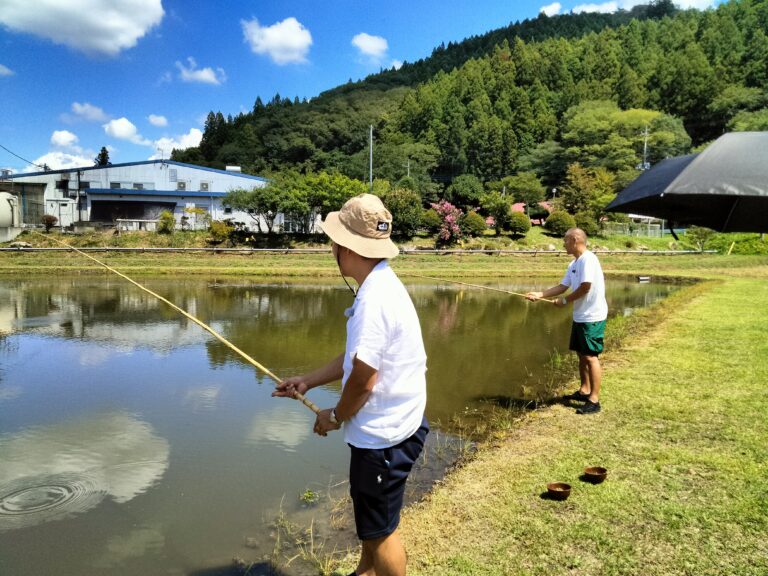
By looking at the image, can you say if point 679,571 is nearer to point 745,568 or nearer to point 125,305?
point 745,568

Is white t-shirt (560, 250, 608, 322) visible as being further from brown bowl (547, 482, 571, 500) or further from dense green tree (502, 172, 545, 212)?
dense green tree (502, 172, 545, 212)

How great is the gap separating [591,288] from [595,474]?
2444mm

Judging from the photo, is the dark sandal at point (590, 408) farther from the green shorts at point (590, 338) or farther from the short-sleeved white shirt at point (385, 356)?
the short-sleeved white shirt at point (385, 356)

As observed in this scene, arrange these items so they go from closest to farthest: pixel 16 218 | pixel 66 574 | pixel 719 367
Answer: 1. pixel 66 574
2. pixel 16 218
3. pixel 719 367

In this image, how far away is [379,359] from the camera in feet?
7.64

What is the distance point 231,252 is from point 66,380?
26.2 metres

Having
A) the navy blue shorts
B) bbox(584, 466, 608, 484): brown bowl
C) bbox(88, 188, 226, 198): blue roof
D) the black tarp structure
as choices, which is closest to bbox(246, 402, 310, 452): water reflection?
bbox(584, 466, 608, 484): brown bowl

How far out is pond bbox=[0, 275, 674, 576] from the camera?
3953mm

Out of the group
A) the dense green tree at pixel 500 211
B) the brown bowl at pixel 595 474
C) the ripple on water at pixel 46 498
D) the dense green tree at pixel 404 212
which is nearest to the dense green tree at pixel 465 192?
the dense green tree at pixel 500 211

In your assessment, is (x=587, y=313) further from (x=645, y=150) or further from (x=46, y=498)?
(x=645, y=150)

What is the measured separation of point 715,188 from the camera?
256 cm

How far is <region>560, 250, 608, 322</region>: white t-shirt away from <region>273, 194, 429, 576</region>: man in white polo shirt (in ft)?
12.7

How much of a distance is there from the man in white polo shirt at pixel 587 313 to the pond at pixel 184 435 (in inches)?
61.7

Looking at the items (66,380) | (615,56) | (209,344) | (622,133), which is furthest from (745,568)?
(615,56)
